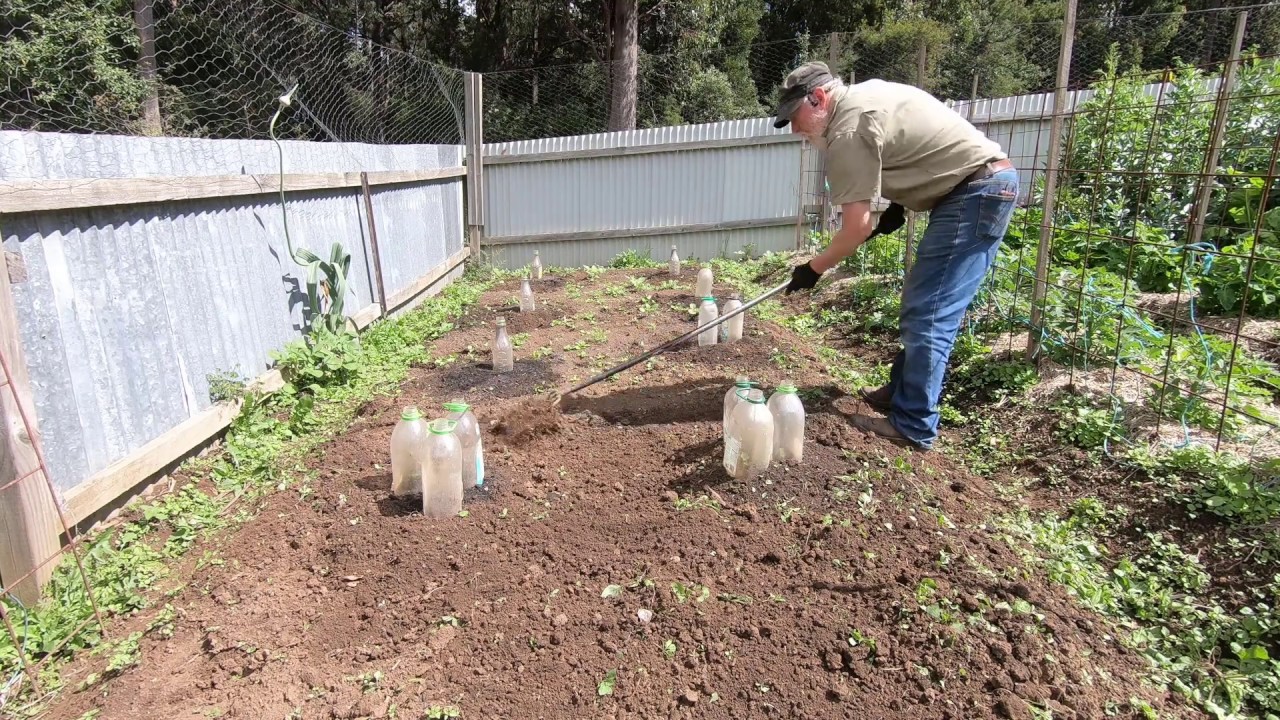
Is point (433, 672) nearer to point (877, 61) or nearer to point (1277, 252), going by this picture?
point (1277, 252)

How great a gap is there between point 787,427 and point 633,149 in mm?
7299

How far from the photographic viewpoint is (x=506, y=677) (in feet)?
6.53

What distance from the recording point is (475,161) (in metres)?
9.45

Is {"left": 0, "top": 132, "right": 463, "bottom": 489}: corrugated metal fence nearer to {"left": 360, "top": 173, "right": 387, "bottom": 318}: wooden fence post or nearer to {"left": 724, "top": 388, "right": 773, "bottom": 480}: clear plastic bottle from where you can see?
{"left": 360, "top": 173, "right": 387, "bottom": 318}: wooden fence post

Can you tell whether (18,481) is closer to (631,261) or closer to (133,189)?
(133,189)

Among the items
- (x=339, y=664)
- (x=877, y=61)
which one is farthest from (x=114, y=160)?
(x=877, y=61)

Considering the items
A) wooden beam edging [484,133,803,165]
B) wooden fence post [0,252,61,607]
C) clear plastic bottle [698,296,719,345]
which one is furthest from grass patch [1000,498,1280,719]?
wooden beam edging [484,133,803,165]

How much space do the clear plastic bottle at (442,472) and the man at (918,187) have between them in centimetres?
182

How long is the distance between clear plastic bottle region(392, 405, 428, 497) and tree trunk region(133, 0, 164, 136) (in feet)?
26.5

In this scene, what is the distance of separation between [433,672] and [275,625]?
25.2 inches

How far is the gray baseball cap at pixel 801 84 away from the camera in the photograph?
3062 millimetres

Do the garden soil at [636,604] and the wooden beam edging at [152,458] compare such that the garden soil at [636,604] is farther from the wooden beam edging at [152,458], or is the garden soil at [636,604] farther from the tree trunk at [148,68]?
the tree trunk at [148,68]

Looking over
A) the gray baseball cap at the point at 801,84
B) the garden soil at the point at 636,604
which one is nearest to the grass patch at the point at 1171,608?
the garden soil at the point at 636,604

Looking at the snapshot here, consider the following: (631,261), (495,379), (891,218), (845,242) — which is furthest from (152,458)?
(631,261)
